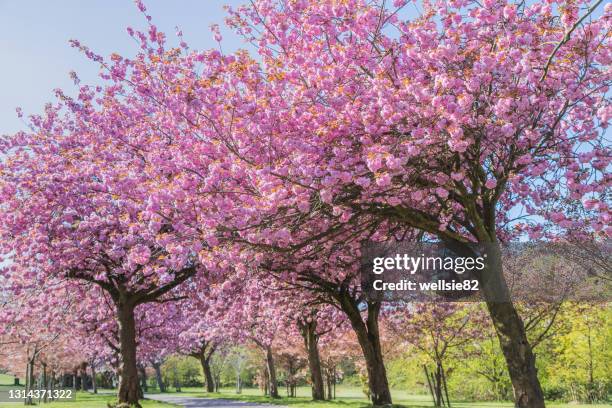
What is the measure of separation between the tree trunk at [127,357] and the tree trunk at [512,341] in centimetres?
1367

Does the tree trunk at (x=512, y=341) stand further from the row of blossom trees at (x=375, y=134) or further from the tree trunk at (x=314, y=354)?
the tree trunk at (x=314, y=354)

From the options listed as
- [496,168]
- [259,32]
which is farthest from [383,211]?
[259,32]

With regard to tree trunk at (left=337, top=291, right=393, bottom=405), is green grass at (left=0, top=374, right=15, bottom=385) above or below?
below

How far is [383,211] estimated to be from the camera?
462 inches

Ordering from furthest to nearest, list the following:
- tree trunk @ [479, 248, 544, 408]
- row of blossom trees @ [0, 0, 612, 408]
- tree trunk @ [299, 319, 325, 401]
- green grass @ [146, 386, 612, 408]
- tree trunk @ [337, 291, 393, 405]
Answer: tree trunk @ [299, 319, 325, 401] → green grass @ [146, 386, 612, 408] → tree trunk @ [337, 291, 393, 405] → tree trunk @ [479, 248, 544, 408] → row of blossom trees @ [0, 0, 612, 408]

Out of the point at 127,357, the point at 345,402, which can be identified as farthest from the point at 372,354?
the point at 127,357

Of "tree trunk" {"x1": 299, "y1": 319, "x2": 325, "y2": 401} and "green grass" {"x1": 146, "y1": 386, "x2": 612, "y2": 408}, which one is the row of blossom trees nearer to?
"green grass" {"x1": 146, "y1": 386, "x2": 612, "y2": 408}

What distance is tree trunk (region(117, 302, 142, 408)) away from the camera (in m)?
19.6

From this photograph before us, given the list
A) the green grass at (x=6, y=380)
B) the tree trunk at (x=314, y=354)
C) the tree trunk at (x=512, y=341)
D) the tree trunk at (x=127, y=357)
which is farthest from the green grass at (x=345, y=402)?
the green grass at (x=6, y=380)

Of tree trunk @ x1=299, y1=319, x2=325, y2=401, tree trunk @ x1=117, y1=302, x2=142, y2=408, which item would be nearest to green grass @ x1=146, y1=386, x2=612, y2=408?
tree trunk @ x1=299, y1=319, x2=325, y2=401

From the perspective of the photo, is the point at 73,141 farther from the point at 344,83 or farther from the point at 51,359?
the point at 51,359

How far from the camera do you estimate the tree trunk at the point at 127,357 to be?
19.6m

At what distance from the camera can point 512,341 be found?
1109 centimetres

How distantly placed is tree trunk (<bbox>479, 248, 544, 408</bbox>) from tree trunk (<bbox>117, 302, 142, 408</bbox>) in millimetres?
13672
